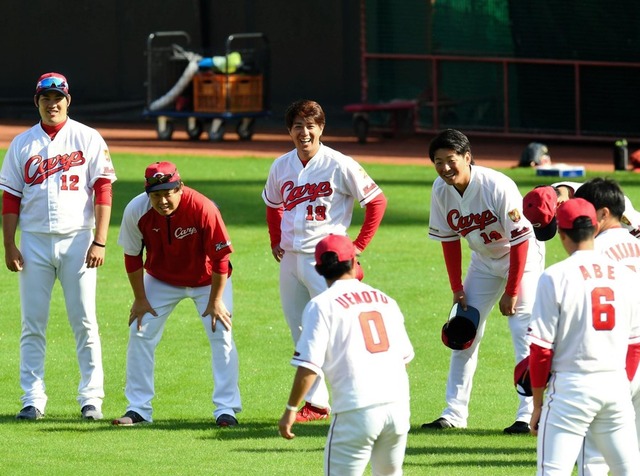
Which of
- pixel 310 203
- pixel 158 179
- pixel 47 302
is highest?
pixel 158 179

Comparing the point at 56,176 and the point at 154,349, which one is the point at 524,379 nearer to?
the point at 154,349

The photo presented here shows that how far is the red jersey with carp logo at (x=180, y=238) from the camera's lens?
25.3 ft

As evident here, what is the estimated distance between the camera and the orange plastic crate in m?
24.3

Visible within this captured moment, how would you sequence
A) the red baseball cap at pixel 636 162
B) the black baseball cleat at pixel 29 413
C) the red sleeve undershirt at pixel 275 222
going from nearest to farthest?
the black baseball cleat at pixel 29 413 → the red sleeve undershirt at pixel 275 222 → the red baseball cap at pixel 636 162

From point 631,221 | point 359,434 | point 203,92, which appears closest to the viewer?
point 359,434

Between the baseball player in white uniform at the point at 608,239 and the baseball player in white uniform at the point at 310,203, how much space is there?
2098 mm

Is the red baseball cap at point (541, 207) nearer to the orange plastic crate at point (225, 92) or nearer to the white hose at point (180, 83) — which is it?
the orange plastic crate at point (225, 92)

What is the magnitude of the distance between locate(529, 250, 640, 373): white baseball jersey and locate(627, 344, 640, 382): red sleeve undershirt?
0.42m

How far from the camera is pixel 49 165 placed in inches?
315

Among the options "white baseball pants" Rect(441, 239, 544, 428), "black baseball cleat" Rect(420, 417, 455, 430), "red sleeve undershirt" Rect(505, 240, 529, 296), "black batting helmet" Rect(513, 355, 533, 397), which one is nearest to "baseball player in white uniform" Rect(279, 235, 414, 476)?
"black batting helmet" Rect(513, 355, 533, 397)

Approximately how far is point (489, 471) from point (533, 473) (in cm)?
23

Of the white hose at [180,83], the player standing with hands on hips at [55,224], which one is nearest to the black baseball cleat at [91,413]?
the player standing with hands on hips at [55,224]

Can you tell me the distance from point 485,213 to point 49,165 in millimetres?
2691

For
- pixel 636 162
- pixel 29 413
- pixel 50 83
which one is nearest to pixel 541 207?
pixel 50 83
